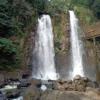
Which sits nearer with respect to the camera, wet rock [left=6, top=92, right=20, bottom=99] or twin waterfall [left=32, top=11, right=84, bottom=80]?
wet rock [left=6, top=92, right=20, bottom=99]

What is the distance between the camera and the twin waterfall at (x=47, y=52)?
88.5ft

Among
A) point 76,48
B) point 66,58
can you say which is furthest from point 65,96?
point 76,48

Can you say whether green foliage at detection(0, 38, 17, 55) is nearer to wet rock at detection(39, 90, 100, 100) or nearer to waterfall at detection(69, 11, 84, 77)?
waterfall at detection(69, 11, 84, 77)

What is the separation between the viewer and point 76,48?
2967 centimetres

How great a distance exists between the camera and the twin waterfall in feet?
88.5

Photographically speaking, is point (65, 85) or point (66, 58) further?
point (66, 58)

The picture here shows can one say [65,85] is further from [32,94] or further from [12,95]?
[12,95]

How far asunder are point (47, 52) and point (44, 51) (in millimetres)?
433

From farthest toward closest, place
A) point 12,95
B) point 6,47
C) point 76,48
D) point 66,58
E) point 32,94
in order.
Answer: point 76,48
point 66,58
point 6,47
point 12,95
point 32,94

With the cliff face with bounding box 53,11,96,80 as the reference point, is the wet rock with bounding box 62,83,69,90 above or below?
below

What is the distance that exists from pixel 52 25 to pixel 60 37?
2283 millimetres

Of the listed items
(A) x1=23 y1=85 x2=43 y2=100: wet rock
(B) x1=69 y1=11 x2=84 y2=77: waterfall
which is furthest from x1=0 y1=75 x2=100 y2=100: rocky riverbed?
(B) x1=69 y1=11 x2=84 y2=77: waterfall

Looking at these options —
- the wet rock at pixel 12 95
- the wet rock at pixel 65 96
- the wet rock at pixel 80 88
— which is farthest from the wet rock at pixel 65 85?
the wet rock at pixel 12 95

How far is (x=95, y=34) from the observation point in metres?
16.8
